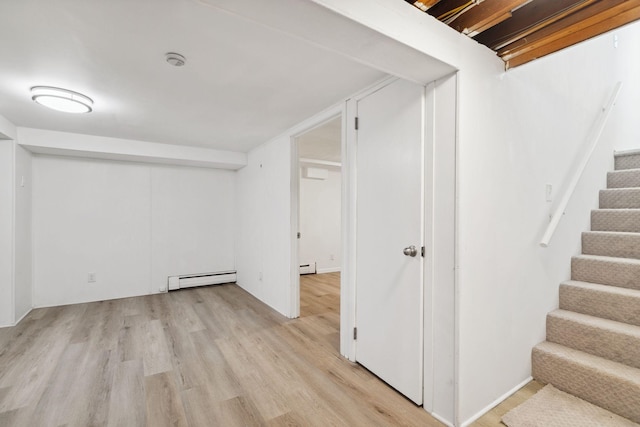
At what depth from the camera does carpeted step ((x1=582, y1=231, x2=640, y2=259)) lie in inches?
87.2

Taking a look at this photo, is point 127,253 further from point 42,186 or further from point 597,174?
point 597,174

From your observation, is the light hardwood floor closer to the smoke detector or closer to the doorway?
the doorway

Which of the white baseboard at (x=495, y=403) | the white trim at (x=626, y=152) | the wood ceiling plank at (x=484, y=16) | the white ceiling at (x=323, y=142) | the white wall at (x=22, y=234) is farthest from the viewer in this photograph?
the white ceiling at (x=323, y=142)

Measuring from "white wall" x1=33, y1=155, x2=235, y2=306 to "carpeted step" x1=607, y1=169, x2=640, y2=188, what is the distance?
4959 mm

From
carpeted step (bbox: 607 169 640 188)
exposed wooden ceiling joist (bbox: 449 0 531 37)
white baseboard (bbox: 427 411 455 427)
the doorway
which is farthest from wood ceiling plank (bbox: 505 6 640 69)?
the doorway

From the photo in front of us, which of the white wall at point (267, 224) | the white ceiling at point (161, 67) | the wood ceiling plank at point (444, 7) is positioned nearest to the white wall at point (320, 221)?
the white wall at point (267, 224)

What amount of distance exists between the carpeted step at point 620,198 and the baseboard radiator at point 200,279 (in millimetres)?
4909

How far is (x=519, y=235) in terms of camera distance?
1876 mm

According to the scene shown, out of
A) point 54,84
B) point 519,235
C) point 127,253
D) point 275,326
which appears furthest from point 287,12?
point 127,253

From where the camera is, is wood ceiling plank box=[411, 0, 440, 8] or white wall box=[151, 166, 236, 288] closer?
wood ceiling plank box=[411, 0, 440, 8]

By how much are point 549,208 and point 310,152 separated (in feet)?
10.7

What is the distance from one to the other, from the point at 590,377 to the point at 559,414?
1.05ft

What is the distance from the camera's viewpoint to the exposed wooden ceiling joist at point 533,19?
1386 millimetres

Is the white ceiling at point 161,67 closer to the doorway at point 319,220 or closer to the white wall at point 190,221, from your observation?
the white wall at point 190,221
